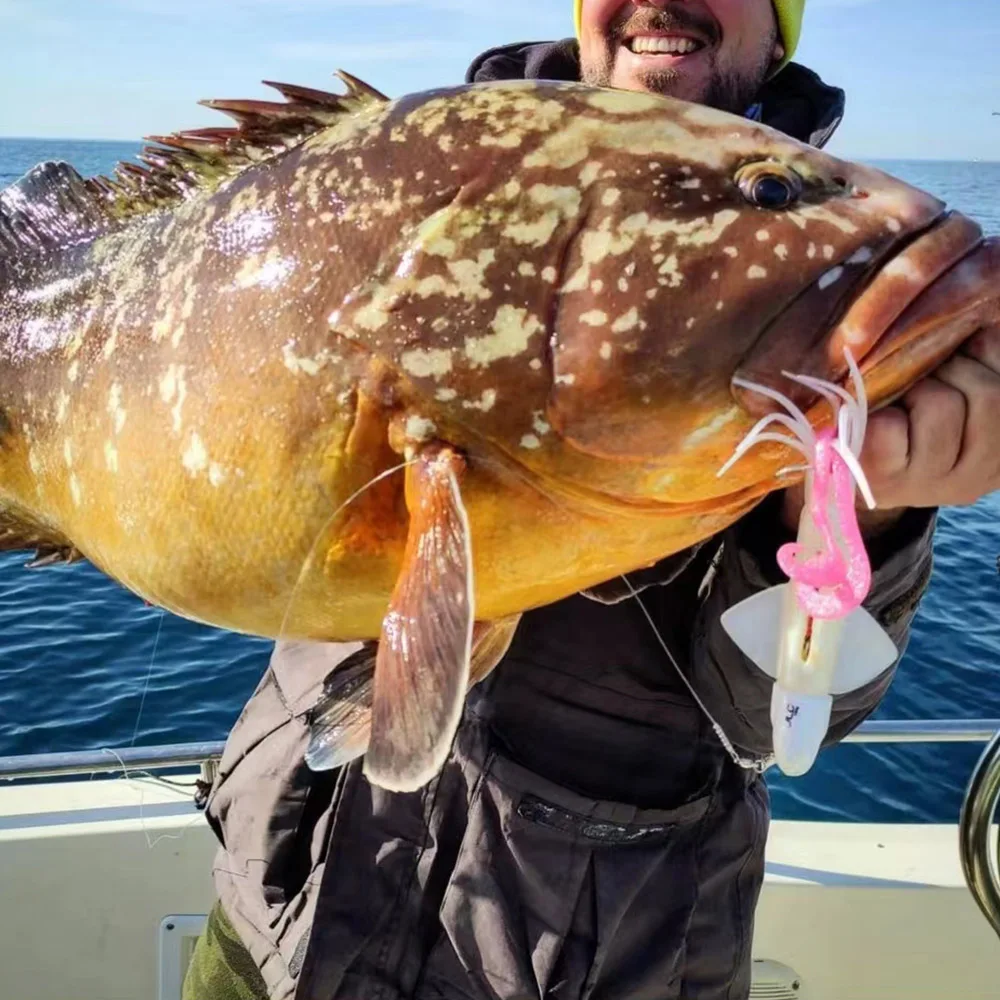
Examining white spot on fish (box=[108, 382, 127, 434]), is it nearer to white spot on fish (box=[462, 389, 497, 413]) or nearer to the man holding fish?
the man holding fish

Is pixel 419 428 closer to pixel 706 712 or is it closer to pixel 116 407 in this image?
pixel 116 407

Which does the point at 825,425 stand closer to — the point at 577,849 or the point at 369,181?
the point at 369,181

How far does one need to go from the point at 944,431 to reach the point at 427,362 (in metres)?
0.83

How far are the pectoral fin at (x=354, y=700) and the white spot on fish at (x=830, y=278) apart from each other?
84 cm

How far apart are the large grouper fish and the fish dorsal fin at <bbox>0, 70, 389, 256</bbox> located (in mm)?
10

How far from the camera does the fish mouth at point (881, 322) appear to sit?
1.47 metres

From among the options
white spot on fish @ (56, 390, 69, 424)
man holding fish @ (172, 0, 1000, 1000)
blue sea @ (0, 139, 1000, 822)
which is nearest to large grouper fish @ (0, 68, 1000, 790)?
white spot on fish @ (56, 390, 69, 424)

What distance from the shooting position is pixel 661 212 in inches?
66.1

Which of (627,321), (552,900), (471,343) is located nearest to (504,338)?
(471,343)

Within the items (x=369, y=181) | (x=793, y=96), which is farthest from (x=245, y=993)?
(x=793, y=96)

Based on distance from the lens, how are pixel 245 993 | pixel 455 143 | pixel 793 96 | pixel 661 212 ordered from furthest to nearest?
pixel 793 96, pixel 245 993, pixel 455 143, pixel 661 212

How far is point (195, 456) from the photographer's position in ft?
6.57

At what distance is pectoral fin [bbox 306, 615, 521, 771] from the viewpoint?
1966 mm

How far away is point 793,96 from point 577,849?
2.11 m
